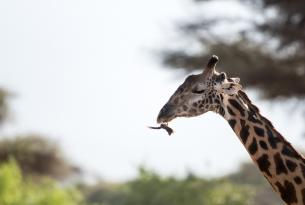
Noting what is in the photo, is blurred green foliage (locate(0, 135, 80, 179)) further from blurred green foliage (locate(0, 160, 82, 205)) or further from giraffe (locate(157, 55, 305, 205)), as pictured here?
giraffe (locate(157, 55, 305, 205))

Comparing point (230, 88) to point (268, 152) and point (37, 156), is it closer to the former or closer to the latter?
point (268, 152)

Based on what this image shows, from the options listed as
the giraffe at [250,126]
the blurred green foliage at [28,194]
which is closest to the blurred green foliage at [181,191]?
the blurred green foliage at [28,194]

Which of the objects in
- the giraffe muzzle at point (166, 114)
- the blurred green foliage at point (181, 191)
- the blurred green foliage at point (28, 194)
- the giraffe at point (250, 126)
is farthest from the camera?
the blurred green foliage at point (28, 194)

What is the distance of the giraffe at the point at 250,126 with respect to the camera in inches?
217

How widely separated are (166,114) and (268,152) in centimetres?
63

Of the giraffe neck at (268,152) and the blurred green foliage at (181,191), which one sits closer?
the giraffe neck at (268,152)

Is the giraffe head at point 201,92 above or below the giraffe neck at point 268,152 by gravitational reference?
above

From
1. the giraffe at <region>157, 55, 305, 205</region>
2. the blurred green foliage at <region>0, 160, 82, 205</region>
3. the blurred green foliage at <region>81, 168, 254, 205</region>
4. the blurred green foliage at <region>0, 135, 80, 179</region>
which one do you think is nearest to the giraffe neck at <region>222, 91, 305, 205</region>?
the giraffe at <region>157, 55, 305, 205</region>

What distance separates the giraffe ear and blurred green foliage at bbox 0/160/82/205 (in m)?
10.5

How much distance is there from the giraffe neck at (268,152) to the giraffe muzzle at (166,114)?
328 mm

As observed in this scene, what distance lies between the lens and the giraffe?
550 cm

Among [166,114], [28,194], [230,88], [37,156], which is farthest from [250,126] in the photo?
[37,156]

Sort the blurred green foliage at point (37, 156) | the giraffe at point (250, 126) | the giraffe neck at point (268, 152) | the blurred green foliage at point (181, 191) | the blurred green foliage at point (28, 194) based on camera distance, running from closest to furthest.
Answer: the giraffe at point (250, 126) < the giraffe neck at point (268, 152) < the blurred green foliage at point (181, 191) < the blurred green foliage at point (28, 194) < the blurred green foliage at point (37, 156)

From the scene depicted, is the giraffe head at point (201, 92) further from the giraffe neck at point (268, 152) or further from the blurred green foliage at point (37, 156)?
the blurred green foliage at point (37, 156)
